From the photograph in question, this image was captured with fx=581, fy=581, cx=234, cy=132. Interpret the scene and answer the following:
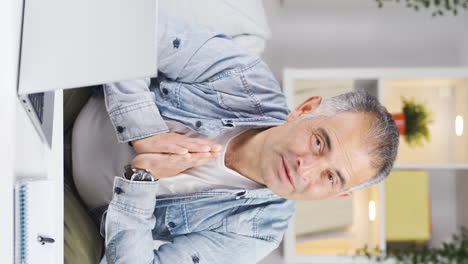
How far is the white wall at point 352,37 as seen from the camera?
8.84 feet

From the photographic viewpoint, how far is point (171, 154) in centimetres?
125

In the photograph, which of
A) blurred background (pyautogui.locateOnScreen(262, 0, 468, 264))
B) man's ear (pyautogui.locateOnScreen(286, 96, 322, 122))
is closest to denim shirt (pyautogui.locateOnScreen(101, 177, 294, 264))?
man's ear (pyautogui.locateOnScreen(286, 96, 322, 122))

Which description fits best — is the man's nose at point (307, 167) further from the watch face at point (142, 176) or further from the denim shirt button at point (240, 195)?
the watch face at point (142, 176)

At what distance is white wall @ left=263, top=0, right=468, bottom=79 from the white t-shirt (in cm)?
129

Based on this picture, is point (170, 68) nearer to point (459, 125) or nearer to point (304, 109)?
point (304, 109)

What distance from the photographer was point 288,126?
138 centimetres

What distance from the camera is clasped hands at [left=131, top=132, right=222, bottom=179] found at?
4.10 feet

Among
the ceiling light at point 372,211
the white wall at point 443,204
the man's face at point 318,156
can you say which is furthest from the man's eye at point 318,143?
the white wall at point 443,204

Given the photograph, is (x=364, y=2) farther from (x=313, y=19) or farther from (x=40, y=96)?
(x=40, y=96)

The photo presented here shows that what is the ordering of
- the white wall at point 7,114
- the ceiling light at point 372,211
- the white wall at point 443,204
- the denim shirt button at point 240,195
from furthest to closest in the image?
the white wall at point 443,204 < the ceiling light at point 372,211 < the denim shirt button at point 240,195 < the white wall at point 7,114

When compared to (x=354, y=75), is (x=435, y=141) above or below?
below

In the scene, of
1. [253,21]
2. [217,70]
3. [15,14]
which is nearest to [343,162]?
[217,70]

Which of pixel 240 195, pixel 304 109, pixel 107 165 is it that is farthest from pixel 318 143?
A: pixel 107 165

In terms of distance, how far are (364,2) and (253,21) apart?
1.03m
